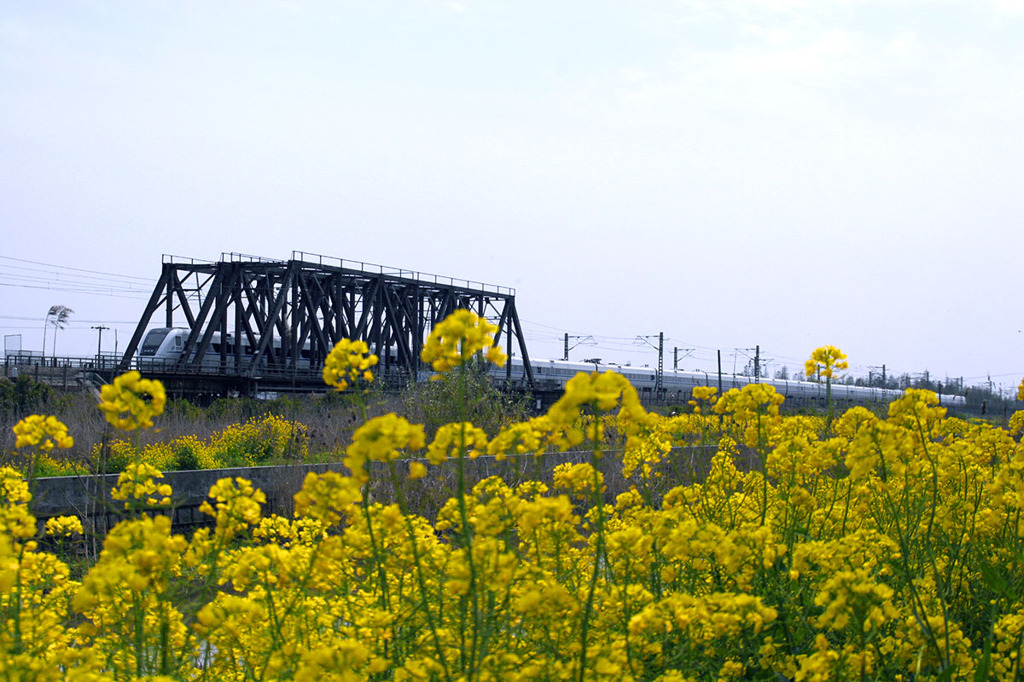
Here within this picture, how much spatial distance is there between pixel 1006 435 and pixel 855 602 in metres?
2.84

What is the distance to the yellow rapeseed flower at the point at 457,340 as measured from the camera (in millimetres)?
2119

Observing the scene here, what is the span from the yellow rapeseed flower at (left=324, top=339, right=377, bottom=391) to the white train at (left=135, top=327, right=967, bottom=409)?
18262 millimetres

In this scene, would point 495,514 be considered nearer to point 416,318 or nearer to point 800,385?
point 416,318

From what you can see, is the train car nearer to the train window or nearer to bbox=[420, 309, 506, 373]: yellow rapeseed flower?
the train window

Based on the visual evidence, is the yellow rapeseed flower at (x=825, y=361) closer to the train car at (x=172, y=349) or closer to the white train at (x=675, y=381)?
the train car at (x=172, y=349)

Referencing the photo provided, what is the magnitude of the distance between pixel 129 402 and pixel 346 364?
0.64 m

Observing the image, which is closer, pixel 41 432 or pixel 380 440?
pixel 380 440

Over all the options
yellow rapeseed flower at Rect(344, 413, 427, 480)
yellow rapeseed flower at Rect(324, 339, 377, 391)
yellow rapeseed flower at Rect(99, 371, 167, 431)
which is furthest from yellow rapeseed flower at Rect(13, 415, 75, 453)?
yellow rapeseed flower at Rect(344, 413, 427, 480)

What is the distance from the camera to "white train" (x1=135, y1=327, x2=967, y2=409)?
33281 millimetres

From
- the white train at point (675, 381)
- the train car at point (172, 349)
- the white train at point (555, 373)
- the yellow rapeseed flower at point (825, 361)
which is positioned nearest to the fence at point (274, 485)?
the yellow rapeseed flower at point (825, 361)

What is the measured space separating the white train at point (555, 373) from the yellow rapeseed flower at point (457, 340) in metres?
18.7

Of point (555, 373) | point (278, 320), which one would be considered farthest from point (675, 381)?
point (278, 320)

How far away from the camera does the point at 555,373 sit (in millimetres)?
50969

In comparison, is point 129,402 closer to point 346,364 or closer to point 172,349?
point 346,364
